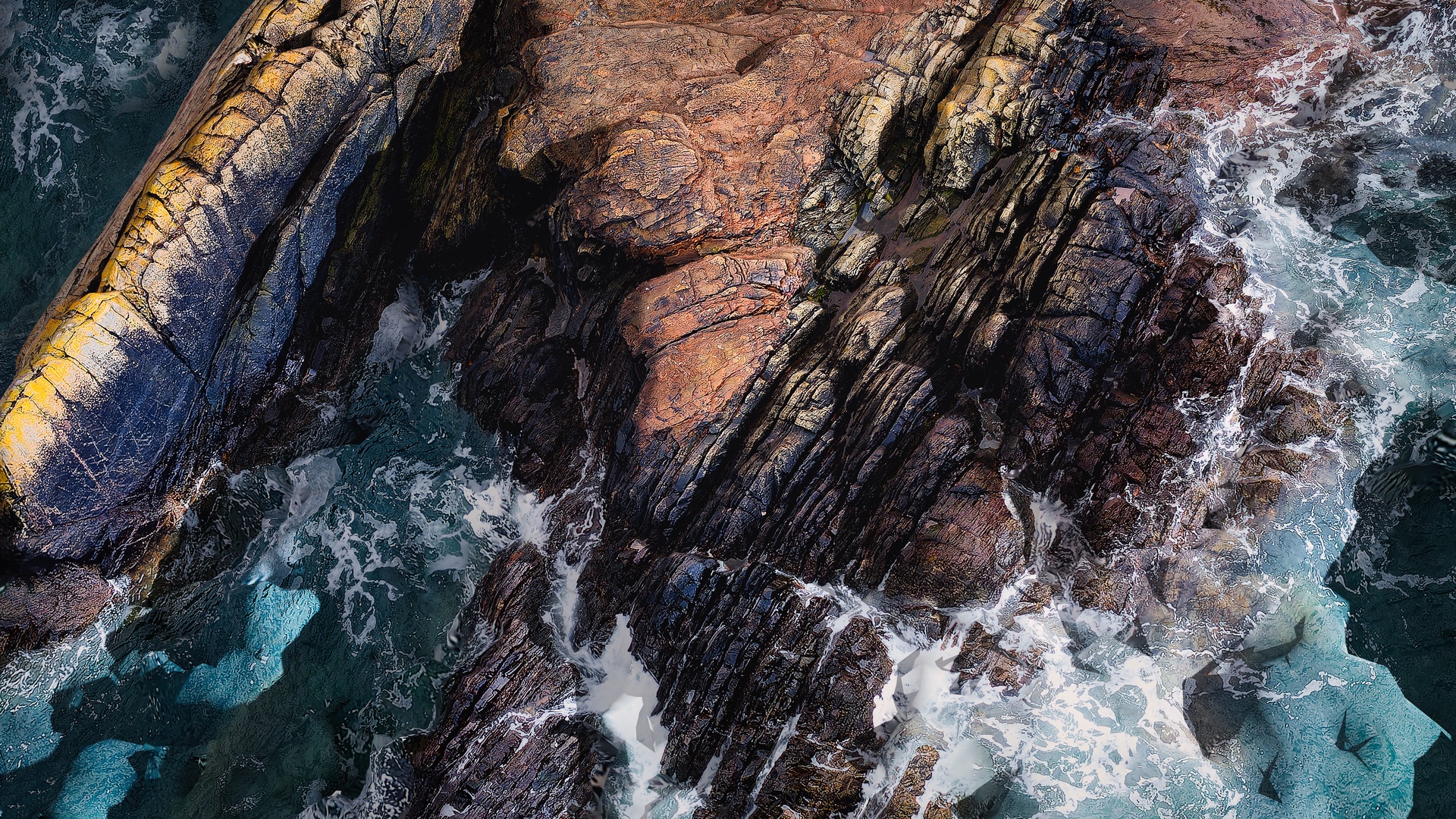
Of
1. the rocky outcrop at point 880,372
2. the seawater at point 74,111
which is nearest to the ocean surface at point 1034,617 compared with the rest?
the seawater at point 74,111

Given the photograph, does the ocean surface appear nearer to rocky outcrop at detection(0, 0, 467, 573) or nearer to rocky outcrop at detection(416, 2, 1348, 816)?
rocky outcrop at detection(416, 2, 1348, 816)

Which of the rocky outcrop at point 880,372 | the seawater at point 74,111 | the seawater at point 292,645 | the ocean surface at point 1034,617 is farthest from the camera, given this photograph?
the seawater at point 74,111

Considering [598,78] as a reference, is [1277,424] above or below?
below

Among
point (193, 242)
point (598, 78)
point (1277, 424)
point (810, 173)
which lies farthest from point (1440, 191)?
point (193, 242)

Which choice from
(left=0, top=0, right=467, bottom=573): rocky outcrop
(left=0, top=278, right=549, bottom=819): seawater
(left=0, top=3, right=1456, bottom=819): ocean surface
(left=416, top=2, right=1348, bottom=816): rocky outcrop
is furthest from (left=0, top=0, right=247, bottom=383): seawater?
(left=416, top=2, right=1348, bottom=816): rocky outcrop

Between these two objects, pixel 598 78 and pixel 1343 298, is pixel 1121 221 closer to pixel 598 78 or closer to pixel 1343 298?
pixel 1343 298

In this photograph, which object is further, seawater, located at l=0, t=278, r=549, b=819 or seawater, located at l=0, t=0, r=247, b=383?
seawater, located at l=0, t=0, r=247, b=383

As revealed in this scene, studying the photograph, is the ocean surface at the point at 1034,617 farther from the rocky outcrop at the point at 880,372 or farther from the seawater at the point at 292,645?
the rocky outcrop at the point at 880,372
